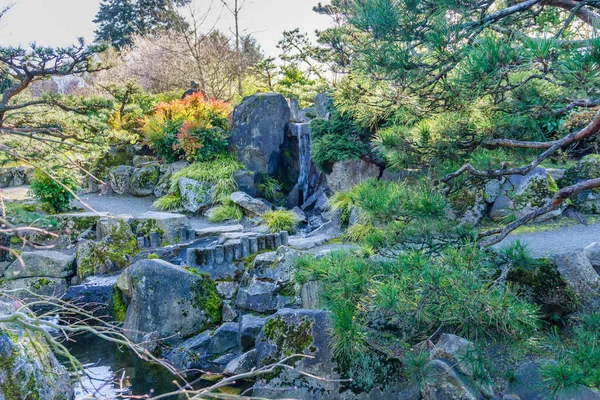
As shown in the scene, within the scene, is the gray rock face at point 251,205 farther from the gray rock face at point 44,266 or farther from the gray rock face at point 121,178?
the gray rock face at point 121,178

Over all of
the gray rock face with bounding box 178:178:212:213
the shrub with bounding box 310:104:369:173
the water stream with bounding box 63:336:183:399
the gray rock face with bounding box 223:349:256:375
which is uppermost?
the shrub with bounding box 310:104:369:173

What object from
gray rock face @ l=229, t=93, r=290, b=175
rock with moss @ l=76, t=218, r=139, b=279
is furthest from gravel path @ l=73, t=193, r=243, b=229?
gray rock face @ l=229, t=93, r=290, b=175

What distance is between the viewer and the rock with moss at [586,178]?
694 cm

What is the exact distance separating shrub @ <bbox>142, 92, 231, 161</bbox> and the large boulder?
17.1ft

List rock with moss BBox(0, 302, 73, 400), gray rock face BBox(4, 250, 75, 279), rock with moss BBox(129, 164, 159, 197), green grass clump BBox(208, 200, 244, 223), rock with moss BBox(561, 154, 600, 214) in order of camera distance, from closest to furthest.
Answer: rock with moss BBox(0, 302, 73, 400) < rock with moss BBox(561, 154, 600, 214) < gray rock face BBox(4, 250, 75, 279) < green grass clump BBox(208, 200, 244, 223) < rock with moss BBox(129, 164, 159, 197)

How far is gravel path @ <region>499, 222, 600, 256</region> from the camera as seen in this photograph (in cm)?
542

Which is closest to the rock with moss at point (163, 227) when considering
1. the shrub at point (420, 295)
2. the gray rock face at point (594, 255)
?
the shrub at point (420, 295)

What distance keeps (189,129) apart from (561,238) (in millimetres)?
7678

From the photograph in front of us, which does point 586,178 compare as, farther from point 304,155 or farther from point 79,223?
point 79,223

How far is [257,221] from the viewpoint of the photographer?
902 cm

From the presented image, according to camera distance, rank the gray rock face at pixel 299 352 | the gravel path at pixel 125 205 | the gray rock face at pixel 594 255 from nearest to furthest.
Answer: the gray rock face at pixel 299 352 → the gray rock face at pixel 594 255 → the gravel path at pixel 125 205

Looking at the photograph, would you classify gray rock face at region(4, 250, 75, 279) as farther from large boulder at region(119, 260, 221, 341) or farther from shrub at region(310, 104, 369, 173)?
shrub at region(310, 104, 369, 173)

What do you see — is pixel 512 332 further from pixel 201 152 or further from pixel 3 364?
pixel 201 152

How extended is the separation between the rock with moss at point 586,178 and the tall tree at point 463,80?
12.7 ft
